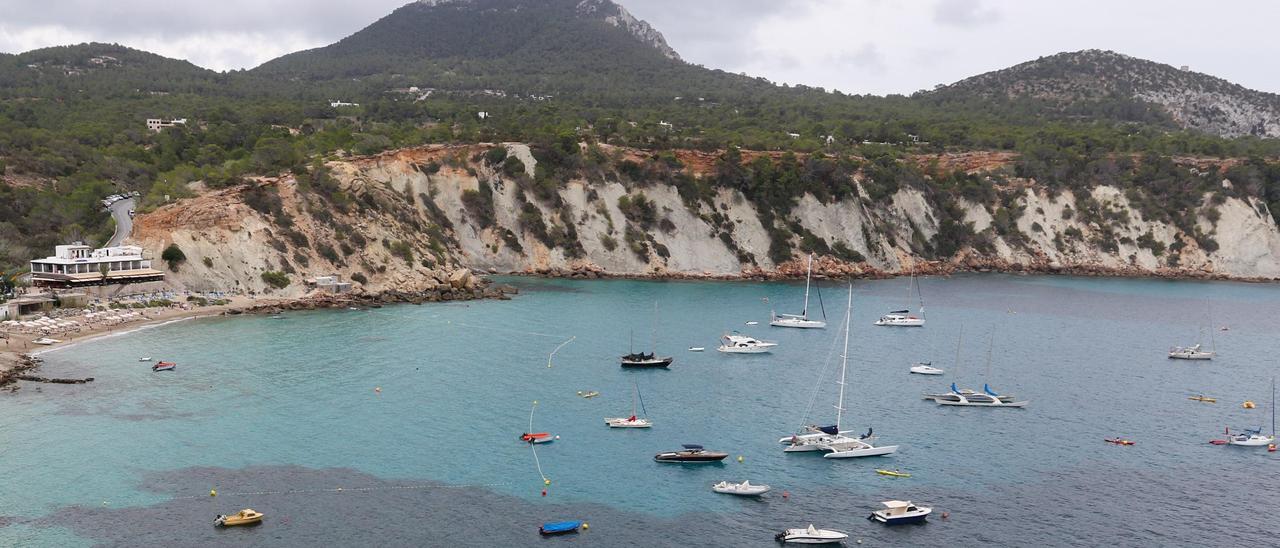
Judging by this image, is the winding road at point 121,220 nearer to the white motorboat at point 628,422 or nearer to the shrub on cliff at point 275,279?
the shrub on cliff at point 275,279

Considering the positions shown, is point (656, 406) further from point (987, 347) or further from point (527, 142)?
point (527, 142)

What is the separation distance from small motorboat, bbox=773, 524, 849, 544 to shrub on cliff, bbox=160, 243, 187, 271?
6627 cm

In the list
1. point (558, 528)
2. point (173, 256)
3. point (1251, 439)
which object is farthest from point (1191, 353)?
point (173, 256)

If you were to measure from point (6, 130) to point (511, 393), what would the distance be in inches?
3494

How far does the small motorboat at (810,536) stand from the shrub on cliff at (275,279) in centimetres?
6457

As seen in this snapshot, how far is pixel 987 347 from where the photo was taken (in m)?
79.9

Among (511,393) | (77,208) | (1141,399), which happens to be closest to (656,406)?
(511,393)

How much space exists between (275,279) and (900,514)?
2624 inches

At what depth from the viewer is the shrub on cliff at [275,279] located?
89.5 meters

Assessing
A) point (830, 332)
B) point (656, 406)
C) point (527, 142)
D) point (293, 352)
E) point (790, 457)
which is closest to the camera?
point (790, 457)

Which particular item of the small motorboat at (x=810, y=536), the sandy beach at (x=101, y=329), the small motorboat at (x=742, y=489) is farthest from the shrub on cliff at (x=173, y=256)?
the small motorboat at (x=810, y=536)

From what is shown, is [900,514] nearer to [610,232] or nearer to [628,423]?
[628,423]

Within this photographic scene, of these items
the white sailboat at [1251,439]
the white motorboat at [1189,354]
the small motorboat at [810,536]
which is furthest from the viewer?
the white motorboat at [1189,354]

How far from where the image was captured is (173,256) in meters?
85.0
